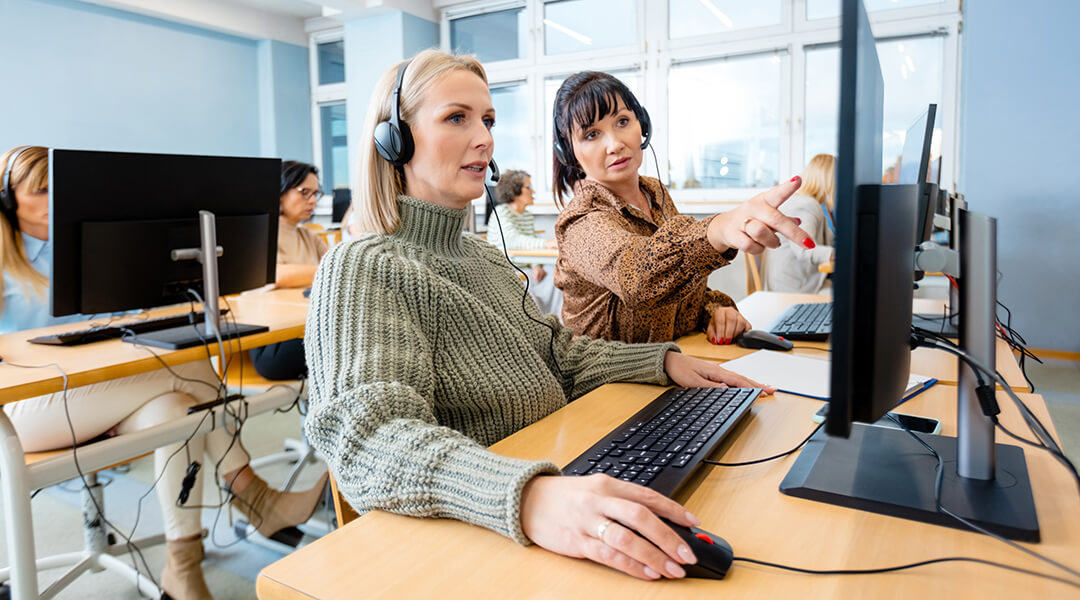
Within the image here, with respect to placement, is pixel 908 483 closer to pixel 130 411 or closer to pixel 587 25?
pixel 130 411

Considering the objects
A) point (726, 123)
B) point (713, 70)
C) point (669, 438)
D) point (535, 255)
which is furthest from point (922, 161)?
point (713, 70)

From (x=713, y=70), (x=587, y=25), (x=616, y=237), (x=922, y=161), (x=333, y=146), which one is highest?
(x=587, y=25)

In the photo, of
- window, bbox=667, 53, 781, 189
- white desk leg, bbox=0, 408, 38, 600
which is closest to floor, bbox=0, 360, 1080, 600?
white desk leg, bbox=0, 408, 38, 600

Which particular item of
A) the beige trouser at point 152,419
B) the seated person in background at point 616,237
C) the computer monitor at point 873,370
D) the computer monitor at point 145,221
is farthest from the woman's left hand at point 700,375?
the beige trouser at point 152,419

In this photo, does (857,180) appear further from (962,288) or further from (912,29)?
(912,29)

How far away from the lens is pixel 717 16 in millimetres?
5273

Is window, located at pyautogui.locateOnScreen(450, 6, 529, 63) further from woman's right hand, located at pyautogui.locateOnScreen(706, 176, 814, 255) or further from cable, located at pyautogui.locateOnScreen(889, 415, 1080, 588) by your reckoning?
cable, located at pyautogui.locateOnScreen(889, 415, 1080, 588)

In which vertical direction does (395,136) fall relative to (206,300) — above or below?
above

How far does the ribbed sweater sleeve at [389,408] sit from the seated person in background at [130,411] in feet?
3.68

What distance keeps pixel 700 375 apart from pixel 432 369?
18.6 inches

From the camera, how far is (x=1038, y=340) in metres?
3.95

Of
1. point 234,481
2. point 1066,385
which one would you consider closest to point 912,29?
point 1066,385

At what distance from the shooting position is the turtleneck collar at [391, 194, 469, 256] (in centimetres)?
103

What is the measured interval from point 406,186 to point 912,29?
470cm
